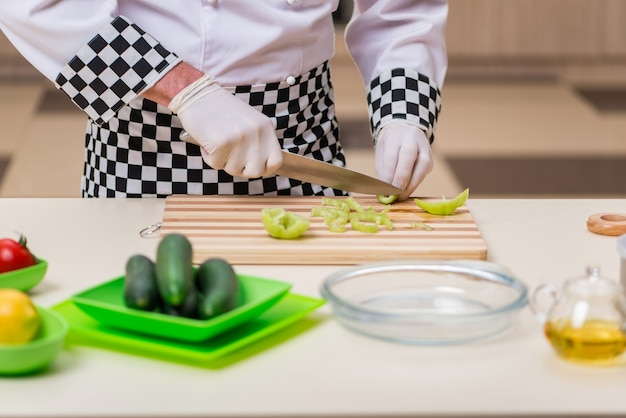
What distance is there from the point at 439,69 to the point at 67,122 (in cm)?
361

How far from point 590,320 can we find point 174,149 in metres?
0.89

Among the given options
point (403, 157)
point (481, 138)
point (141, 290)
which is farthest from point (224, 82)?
point (481, 138)

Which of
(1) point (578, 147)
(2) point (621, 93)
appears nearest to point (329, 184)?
(1) point (578, 147)

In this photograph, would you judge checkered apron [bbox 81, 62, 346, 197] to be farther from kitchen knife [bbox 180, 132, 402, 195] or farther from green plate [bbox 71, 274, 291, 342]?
green plate [bbox 71, 274, 291, 342]

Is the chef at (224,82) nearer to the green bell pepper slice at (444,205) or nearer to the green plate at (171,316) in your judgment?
the green bell pepper slice at (444,205)

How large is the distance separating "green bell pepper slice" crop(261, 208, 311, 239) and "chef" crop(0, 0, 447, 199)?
11 cm

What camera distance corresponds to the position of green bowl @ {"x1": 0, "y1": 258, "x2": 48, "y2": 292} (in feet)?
3.81

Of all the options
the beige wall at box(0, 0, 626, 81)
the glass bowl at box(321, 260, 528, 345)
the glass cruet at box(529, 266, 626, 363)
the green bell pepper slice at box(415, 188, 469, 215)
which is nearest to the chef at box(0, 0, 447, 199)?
the green bell pepper slice at box(415, 188, 469, 215)

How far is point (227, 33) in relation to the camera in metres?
1.64

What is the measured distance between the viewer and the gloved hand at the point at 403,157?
1.63 meters

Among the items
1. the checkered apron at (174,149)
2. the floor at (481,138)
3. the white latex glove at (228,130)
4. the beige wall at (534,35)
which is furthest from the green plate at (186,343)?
the beige wall at (534,35)

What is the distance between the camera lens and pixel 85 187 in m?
1.88

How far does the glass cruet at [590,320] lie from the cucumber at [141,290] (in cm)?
A: 39

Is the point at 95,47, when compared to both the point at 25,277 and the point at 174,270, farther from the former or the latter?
the point at 174,270
